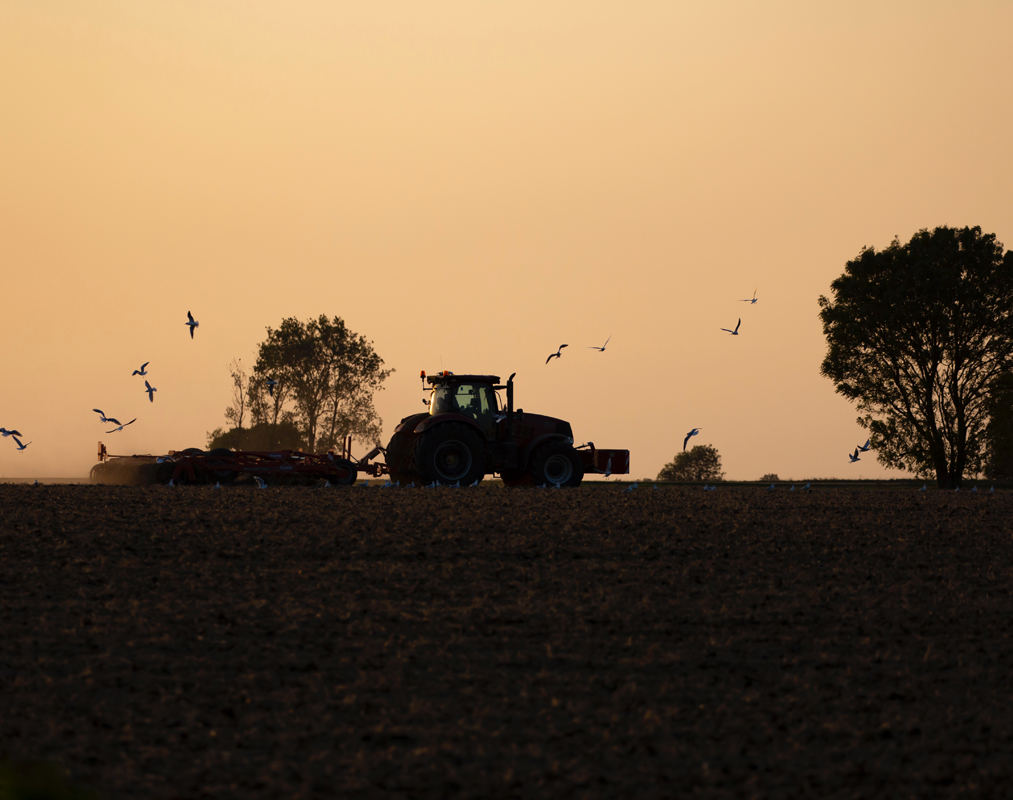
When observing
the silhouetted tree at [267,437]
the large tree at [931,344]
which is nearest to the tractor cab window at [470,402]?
the large tree at [931,344]

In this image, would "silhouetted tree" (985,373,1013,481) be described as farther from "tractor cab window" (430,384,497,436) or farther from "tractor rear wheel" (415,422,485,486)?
"tractor rear wheel" (415,422,485,486)

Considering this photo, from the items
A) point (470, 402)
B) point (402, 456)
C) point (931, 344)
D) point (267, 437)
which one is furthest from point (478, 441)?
point (267, 437)

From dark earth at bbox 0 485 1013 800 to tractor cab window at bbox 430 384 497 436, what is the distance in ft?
23.5

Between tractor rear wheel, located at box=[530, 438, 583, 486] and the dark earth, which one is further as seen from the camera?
tractor rear wheel, located at box=[530, 438, 583, 486]

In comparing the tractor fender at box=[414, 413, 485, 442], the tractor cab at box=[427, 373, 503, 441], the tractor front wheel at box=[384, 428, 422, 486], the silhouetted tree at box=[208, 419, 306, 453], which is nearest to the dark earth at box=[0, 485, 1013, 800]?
the tractor fender at box=[414, 413, 485, 442]

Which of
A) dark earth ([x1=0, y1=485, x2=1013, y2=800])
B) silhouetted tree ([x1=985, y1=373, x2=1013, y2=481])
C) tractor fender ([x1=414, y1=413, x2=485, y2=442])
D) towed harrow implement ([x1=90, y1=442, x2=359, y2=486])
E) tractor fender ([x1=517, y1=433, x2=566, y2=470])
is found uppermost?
silhouetted tree ([x1=985, y1=373, x2=1013, y2=481])

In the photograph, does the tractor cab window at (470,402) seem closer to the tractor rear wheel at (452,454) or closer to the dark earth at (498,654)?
the tractor rear wheel at (452,454)

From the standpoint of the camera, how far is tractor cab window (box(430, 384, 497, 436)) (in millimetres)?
23703

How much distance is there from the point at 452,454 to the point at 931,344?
2902 centimetres

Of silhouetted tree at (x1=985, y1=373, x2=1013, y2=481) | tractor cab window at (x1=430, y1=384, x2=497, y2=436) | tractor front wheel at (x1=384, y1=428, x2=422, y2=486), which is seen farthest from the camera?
silhouetted tree at (x1=985, y1=373, x2=1013, y2=481)

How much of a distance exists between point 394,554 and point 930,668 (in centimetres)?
655

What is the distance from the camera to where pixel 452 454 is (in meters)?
22.8

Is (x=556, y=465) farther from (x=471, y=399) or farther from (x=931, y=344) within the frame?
(x=931, y=344)

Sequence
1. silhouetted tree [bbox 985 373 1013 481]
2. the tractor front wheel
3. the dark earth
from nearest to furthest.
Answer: the dark earth
the tractor front wheel
silhouetted tree [bbox 985 373 1013 481]
